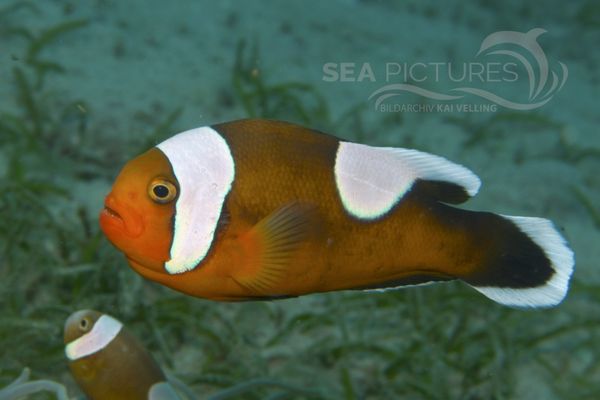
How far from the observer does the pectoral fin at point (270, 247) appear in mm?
1454

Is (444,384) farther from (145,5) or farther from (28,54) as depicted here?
(145,5)

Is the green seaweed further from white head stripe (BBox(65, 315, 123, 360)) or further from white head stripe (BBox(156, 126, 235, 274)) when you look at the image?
white head stripe (BBox(156, 126, 235, 274))

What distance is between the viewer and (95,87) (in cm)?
527

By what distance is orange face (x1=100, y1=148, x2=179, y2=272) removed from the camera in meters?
1.47

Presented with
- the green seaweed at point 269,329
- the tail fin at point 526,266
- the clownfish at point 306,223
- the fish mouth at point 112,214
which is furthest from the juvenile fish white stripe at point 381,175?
the green seaweed at point 269,329

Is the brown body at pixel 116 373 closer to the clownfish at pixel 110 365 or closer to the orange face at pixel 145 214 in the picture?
the clownfish at pixel 110 365

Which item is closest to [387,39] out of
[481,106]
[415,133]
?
[481,106]

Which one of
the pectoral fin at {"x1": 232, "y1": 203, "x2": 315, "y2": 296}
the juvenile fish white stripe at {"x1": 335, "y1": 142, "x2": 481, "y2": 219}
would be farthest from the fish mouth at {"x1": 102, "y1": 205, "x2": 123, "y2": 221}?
the juvenile fish white stripe at {"x1": 335, "y1": 142, "x2": 481, "y2": 219}

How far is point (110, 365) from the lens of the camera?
6.43ft

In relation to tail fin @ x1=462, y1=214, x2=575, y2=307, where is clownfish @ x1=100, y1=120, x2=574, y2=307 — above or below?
above

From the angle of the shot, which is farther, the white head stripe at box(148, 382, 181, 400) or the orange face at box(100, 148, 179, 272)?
the white head stripe at box(148, 382, 181, 400)

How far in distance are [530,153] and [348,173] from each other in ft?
18.1

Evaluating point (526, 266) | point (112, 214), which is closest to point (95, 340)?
point (112, 214)

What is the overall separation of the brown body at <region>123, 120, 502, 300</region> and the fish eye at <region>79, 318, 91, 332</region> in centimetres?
57
